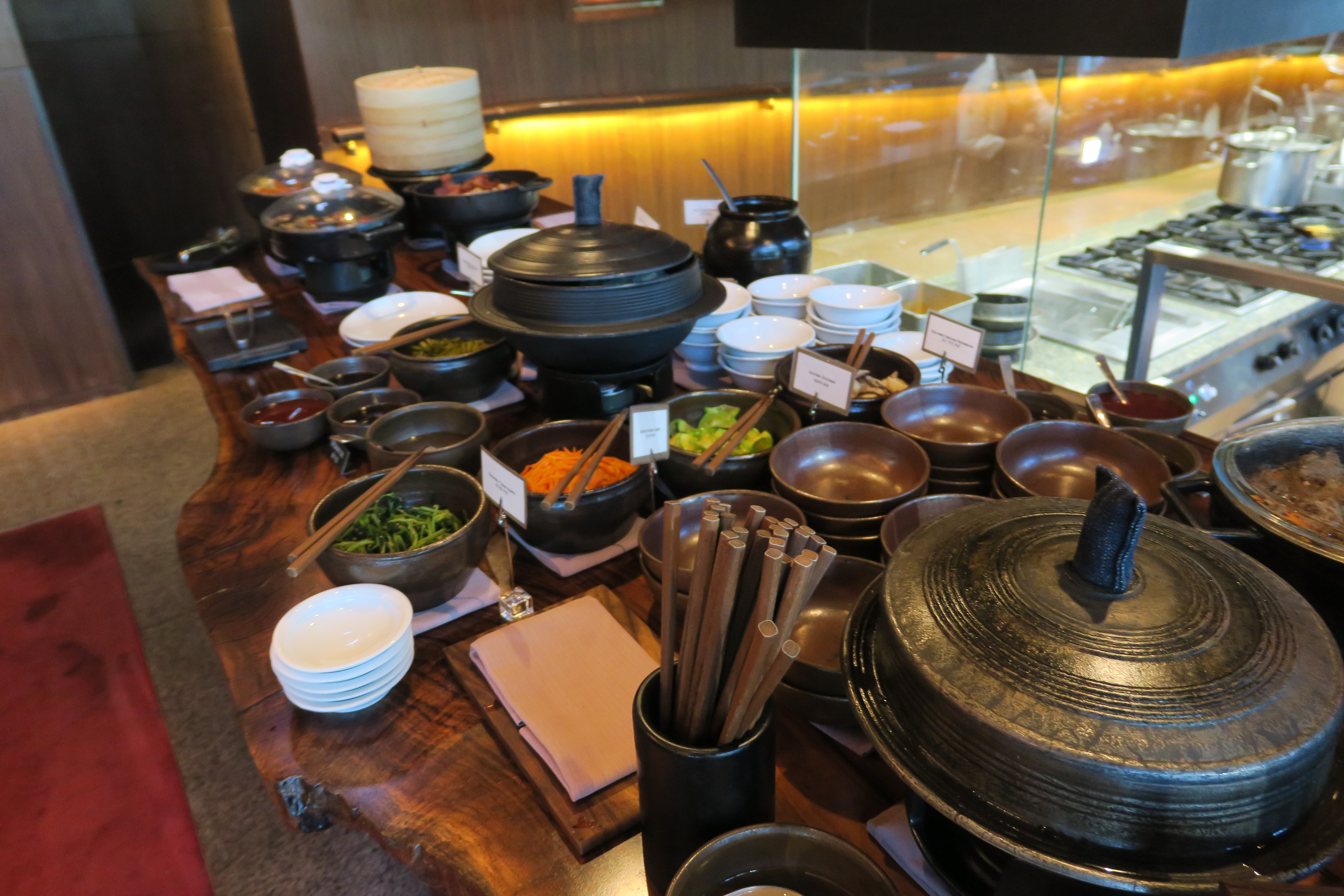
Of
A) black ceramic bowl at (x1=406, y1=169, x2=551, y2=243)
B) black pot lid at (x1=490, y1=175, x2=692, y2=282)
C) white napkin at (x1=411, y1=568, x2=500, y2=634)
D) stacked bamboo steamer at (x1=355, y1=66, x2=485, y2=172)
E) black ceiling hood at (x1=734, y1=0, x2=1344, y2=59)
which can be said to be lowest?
white napkin at (x1=411, y1=568, x2=500, y2=634)

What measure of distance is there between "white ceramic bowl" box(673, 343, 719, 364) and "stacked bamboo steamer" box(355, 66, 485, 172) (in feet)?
6.16

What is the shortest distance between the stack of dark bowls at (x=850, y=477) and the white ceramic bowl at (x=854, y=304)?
50 cm

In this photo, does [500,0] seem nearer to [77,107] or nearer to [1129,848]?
[77,107]

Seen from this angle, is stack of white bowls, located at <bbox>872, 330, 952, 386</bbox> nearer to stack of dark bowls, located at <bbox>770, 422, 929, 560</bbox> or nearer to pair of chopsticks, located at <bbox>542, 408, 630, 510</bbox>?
stack of dark bowls, located at <bbox>770, 422, 929, 560</bbox>

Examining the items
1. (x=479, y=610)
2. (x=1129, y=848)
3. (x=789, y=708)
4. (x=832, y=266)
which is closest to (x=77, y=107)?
(x=832, y=266)

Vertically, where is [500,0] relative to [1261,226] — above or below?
above

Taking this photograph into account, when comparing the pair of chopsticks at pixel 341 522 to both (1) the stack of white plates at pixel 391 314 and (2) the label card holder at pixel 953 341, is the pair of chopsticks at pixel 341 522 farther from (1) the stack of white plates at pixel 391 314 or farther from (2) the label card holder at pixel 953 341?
(2) the label card holder at pixel 953 341

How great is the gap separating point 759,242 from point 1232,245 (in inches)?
75.6

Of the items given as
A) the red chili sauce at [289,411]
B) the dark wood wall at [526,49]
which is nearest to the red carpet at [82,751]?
the red chili sauce at [289,411]

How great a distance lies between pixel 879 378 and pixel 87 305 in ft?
13.9

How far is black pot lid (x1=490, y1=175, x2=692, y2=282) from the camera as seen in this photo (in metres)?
1.54

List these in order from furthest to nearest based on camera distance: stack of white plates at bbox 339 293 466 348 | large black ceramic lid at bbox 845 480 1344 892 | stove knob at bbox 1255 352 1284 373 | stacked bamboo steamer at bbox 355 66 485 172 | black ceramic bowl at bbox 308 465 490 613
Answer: stacked bamboo steamer at bbox 355 66 485 172
stove knob at bbox 1255 352 1284 373
stack of white plates at bbox 339 293 466 348
black ceramic bowl at bbox 308 465 490 613
large black ceramic lid at bbox 845 480 1344 892

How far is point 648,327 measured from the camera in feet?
5.04

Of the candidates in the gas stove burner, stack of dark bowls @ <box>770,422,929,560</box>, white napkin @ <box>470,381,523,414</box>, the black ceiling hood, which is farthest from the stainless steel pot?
white napkin @ <box>470,381,523,414</box>
